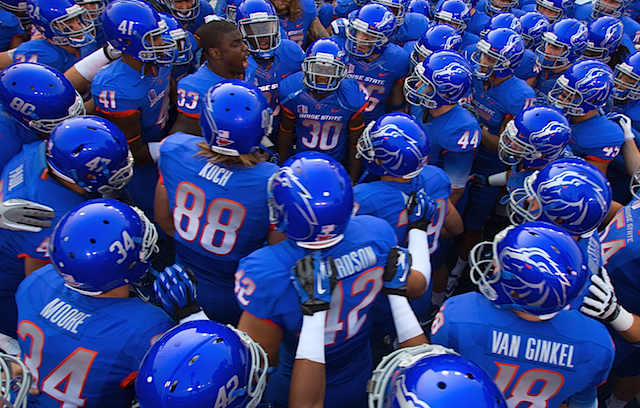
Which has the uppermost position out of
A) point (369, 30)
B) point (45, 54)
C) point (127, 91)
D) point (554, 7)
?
point (554, 7)

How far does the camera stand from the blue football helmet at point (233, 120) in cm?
248

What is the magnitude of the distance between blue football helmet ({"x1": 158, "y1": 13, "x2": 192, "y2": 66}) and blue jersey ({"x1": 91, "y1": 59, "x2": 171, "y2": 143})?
431 millimetres

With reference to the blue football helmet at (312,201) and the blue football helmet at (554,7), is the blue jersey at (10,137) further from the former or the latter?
the blue football helmet at (554,7)

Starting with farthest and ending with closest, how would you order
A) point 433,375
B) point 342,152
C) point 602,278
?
1. point 342,152
2. point 602,278
3. point 433,375

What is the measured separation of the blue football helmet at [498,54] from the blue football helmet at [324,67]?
1.93 meters

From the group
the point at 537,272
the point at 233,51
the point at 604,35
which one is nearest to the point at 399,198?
the point at 537,272

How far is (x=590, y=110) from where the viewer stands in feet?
13.1

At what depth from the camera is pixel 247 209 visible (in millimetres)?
2547

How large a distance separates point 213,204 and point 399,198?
Result: 1.29 m

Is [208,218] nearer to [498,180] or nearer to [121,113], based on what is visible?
[121,113]

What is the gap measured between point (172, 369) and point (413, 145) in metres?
2.02

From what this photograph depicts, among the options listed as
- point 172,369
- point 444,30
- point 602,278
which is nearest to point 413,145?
point 602,278

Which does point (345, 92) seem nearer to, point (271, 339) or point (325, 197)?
point (325, 197)

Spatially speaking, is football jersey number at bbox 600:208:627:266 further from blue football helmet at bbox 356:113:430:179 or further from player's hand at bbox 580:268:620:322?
blue football helmet at bbox 356:113:430:179
